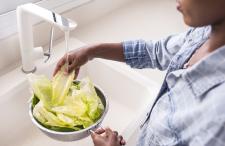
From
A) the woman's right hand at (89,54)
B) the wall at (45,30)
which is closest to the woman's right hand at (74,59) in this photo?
the woman's right hand at (89,54)

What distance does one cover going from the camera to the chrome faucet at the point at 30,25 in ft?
2.49

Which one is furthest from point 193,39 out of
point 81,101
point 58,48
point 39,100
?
point 58,48

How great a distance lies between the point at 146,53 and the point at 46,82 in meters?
0.30

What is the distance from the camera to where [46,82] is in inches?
32.6

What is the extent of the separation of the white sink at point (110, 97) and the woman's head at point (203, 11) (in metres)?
0.39

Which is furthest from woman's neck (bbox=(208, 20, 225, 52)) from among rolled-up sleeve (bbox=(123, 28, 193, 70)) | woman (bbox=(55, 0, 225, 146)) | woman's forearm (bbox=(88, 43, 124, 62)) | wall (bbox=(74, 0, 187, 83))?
wall (bbox=(74, 0, 187, 83))

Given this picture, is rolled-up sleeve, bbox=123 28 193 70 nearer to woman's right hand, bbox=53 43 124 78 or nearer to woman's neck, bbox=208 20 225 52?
woman's right hand, bbox=53 43 124 78

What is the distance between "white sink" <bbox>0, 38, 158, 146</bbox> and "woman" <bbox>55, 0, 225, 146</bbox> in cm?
17

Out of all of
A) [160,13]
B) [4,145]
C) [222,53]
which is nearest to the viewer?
[222,53]

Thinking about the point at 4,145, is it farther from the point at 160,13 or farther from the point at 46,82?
the point at 160,13

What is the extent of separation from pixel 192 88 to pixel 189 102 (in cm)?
3

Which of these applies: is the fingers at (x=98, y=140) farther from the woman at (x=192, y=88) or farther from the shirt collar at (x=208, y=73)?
the shirt collar at (x=208, y=73)

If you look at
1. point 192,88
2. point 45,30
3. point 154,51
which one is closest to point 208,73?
point 192,88

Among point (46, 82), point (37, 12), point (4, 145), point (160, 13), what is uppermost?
point (37, 12)
